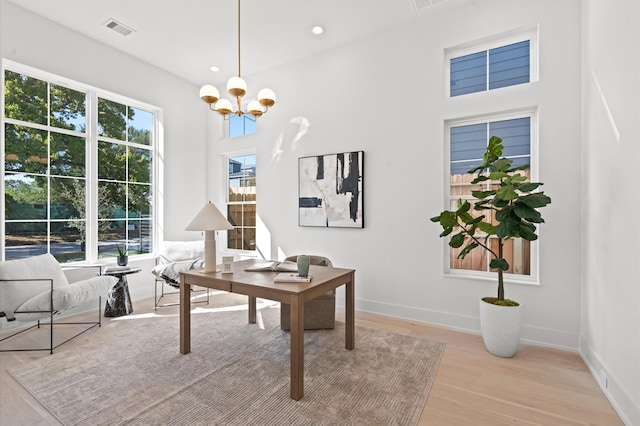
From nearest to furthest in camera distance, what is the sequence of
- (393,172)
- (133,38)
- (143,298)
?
(393,172)
(133,38)
(143,298)

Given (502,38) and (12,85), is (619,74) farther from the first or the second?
(12,85)

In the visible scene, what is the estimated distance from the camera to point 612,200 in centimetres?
207

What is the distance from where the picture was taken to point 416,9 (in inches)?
131

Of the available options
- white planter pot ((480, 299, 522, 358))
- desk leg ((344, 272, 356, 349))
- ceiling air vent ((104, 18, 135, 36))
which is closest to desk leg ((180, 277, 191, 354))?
desk leg ((344, 272, 356, 349))

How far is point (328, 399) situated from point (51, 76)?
454cm

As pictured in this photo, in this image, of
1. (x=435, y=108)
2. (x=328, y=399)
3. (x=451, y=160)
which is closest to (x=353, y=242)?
(x=451, y=160)

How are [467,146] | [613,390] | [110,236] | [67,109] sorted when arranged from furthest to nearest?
[110,236]
[67,109]
[467,146]
[613,390]

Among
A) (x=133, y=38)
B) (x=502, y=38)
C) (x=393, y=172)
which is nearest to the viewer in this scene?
(x=502, y=38)

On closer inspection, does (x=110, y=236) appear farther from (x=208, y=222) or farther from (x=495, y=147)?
(x=495, y=147)

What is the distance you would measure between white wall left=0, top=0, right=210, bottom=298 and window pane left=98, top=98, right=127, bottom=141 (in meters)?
0.21

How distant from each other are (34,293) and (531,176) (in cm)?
492

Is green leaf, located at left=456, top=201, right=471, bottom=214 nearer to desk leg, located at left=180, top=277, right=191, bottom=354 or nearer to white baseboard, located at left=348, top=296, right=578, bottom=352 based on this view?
white baseboard, located at left=348, top=296, right=578, bottom=352

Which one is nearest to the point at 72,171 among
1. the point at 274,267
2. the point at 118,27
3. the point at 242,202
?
the point at 118,27

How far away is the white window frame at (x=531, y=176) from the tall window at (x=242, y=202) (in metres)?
2.96
